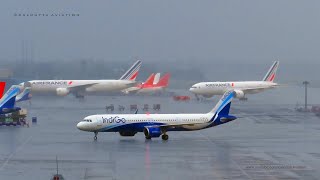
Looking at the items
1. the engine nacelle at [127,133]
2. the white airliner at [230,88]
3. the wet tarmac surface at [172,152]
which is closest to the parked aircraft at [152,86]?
the white airliner at [230,88]

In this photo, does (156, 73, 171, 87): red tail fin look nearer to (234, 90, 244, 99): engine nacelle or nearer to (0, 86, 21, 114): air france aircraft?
(234, 90, 244, 99): engine nacelle

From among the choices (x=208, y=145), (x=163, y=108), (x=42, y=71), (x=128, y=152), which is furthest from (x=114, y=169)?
(x=42, y=71)

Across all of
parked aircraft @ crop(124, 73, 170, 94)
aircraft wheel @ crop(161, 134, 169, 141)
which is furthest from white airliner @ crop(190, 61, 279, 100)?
aircraft wheel @ crop(161, 134, 169, 141)

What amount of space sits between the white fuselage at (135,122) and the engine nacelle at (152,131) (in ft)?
1.86

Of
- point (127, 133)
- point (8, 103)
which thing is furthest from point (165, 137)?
point (8, 103)

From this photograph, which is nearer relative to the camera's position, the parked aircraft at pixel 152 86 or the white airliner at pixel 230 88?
the white airliner at pixel 230 88

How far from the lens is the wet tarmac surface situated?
5478 cm

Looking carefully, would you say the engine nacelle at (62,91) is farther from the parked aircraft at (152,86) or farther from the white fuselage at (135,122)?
the white fuselage at (135,122)

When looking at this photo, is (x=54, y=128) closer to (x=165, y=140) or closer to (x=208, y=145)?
(x=165, y=140)

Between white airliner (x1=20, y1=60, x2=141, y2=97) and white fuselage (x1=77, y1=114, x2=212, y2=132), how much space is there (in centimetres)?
6416

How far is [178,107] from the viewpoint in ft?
402

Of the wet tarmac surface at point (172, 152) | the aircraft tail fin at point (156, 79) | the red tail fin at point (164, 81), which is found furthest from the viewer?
the aircraft tail fin at point (156, 79)

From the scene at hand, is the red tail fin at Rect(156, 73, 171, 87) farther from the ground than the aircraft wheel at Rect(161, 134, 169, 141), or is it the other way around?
the red tail fin at Rect(156, 73, 171, 87)

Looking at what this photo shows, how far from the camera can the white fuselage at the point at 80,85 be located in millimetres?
140988
